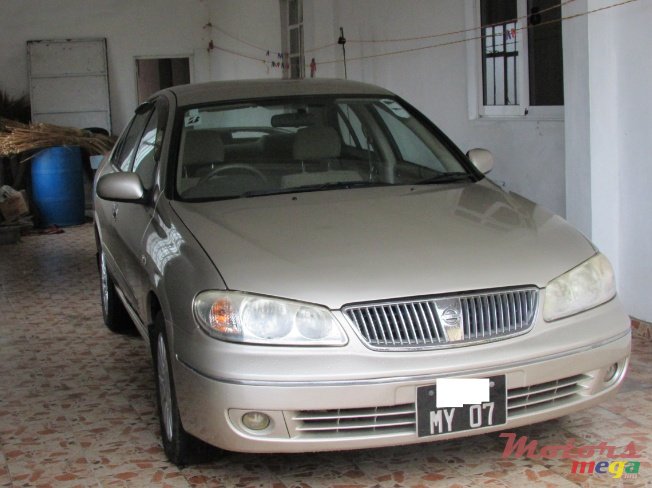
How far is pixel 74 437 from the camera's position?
13.1 ft

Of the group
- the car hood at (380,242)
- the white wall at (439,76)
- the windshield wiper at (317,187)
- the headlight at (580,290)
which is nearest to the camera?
the car hood at (380,242)

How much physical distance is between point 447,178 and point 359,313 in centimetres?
132

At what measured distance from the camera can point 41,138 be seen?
37.6 feet

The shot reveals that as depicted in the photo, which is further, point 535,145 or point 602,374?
point 535,145

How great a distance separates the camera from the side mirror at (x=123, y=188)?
403 centimetres

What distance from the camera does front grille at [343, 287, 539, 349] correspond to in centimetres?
303

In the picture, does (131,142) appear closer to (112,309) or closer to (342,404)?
(112,309)

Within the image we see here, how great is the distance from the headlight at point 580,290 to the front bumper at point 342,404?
137 mm

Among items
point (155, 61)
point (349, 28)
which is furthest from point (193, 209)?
point (155, 61)

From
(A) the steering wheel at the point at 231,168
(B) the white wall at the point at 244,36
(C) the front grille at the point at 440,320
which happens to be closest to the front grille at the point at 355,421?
(C) the front grille at the point at 440,320

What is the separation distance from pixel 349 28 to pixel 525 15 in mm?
3408

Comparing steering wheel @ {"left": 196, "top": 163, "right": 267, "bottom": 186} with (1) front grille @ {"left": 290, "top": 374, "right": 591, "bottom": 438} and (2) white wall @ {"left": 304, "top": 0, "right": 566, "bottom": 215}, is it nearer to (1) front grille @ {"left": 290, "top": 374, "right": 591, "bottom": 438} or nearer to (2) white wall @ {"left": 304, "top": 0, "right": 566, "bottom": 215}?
(1) front grille @ {"left": 290, "top": 374, "right": 591, "bottom": 438}

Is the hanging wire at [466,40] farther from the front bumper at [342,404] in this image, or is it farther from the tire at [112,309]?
the tire at [112,309]

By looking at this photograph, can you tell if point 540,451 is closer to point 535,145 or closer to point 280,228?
point 280,228
